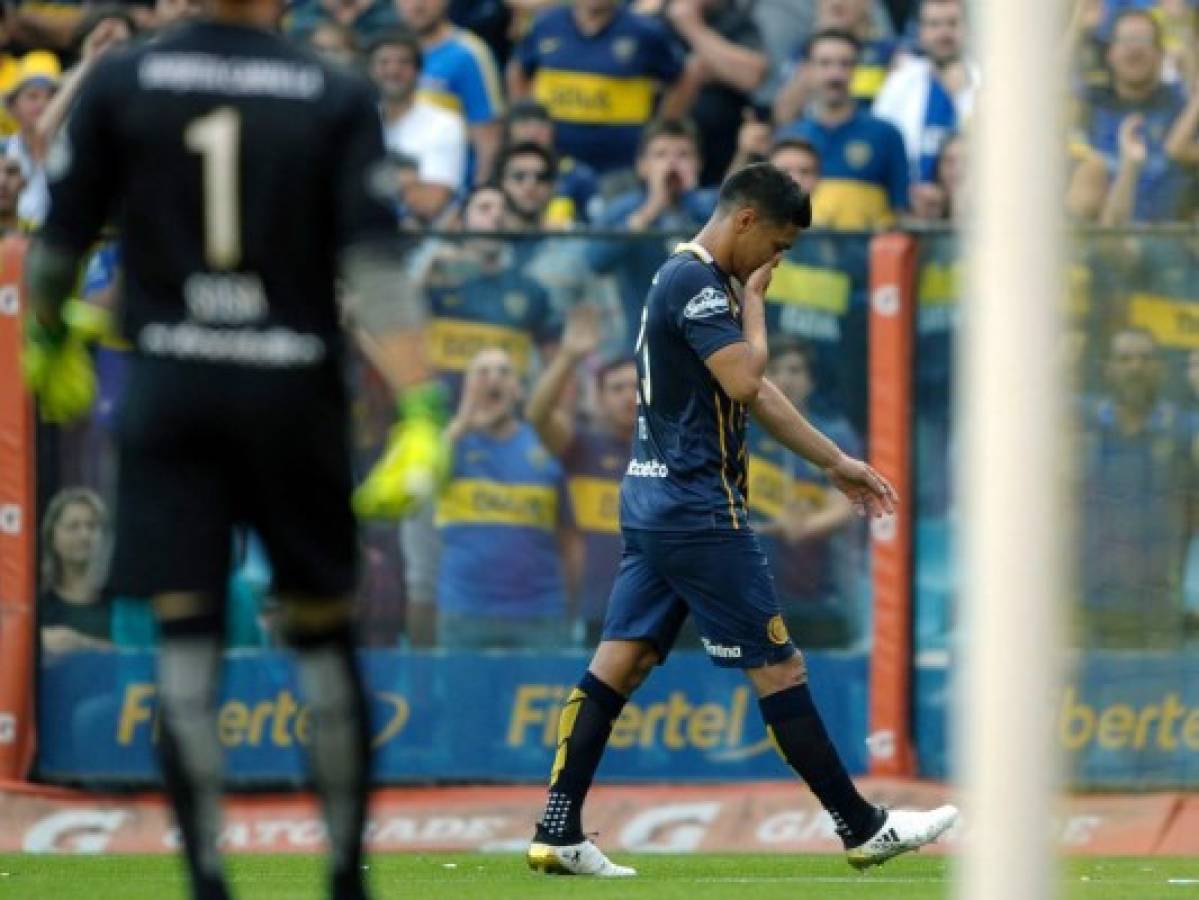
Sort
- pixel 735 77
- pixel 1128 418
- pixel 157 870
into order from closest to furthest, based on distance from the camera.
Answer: pixel 157 870 → pixel 1128 418 → pixel 735 77

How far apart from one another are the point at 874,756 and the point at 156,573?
6.54 metres

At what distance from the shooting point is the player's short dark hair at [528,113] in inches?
555

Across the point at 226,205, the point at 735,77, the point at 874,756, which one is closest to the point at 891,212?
the point at 735,77

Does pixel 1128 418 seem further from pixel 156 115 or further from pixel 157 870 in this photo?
pixel 156 115

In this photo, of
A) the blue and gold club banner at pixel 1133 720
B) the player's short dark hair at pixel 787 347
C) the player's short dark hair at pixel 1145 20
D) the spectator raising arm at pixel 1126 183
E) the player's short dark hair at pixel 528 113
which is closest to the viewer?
the blue and gold club banner at pixel 1133 720

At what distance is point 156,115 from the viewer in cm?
592

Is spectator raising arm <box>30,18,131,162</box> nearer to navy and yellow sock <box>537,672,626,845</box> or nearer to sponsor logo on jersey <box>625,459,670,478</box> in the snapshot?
sponsor logo on jersey <box>625,459,670,478</box>

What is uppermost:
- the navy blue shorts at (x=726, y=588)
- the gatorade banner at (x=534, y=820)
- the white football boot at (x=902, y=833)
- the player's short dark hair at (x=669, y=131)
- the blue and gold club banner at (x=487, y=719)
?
the player's short dark hair at (x=669, y=131)

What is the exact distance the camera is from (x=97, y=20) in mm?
15016

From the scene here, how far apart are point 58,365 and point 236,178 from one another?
29.4 inches

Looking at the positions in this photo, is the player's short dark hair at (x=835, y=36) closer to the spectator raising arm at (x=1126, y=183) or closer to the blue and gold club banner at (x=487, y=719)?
the spectator raising arm at (x=1126, y=183)

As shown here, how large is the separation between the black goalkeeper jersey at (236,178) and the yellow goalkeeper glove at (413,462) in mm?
238

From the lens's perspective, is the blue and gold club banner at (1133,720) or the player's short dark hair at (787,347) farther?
the player's short dark hair at (787,347)

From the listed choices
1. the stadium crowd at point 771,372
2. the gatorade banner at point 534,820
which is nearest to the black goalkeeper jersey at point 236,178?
the stadium crowd at point 771,372
